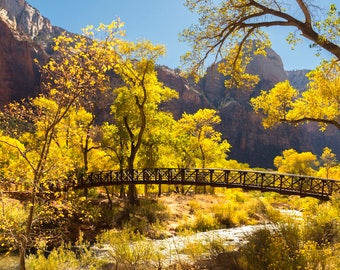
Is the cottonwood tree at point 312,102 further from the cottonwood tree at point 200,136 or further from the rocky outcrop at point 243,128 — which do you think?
the rocky outcrop at point 243,128

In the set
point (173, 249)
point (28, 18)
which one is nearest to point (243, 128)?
point (28, 18)

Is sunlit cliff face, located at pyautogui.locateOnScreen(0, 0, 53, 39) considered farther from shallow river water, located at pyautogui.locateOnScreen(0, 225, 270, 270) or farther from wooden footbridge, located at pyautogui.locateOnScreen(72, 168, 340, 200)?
shallow river water, located at pyautogui.locateOnScreen(0, 225, 270, 270)

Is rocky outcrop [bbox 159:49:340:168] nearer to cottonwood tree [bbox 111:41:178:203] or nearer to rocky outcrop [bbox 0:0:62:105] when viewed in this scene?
rocky outcrop [bbox 0:0:62:105]

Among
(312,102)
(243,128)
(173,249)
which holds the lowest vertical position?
(173,249)

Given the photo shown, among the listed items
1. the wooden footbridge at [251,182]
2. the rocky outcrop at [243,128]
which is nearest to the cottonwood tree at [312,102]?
the wooden footbridge at [251,182]

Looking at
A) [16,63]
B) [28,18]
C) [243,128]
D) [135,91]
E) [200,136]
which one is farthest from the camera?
[28,18]

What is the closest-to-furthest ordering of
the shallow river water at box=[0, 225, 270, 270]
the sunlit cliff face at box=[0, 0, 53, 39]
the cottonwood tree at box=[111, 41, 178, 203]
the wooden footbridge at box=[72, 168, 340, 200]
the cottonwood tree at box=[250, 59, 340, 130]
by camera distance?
the shallow river water at box=[0, 225, 270, 270], the cottonwood tree at box=[250, 59, 340, 130], the wooden footbridge at box=[72, 168, 340, 200], the cottonwood tree at box=[111, 41, 178, 203], the sunlit cliff face at box=[0, 0, 53, 39]

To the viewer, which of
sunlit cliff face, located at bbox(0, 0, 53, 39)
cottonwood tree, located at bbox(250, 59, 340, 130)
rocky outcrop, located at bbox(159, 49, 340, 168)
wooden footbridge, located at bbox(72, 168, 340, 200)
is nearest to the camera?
cottonwood tree, located at bbox(250, 59, 340, 130)

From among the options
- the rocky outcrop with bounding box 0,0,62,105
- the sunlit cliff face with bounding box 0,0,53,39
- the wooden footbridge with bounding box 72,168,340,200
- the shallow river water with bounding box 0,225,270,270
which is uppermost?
the sunlit cliff face with bounding box 0,0,53,39

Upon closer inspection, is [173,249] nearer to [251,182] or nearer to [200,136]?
[251,182]

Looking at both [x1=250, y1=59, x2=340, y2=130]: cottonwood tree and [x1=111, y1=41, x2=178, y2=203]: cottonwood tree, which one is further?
[x1=111, y1=41, x2=178, y2=203]: cottonwood tree

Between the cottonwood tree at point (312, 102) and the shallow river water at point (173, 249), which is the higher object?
the cottonwood tree at point (312, 102)

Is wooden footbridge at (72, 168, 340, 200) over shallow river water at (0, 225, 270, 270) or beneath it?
over

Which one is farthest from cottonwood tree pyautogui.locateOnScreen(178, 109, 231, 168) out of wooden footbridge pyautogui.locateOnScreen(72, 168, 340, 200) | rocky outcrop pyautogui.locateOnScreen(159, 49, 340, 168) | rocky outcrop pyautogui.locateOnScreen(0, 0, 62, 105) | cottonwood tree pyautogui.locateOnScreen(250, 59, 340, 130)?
Answer: rocky outcrop pyautogui.locateOnScreen(159, 49, 340, 168)
